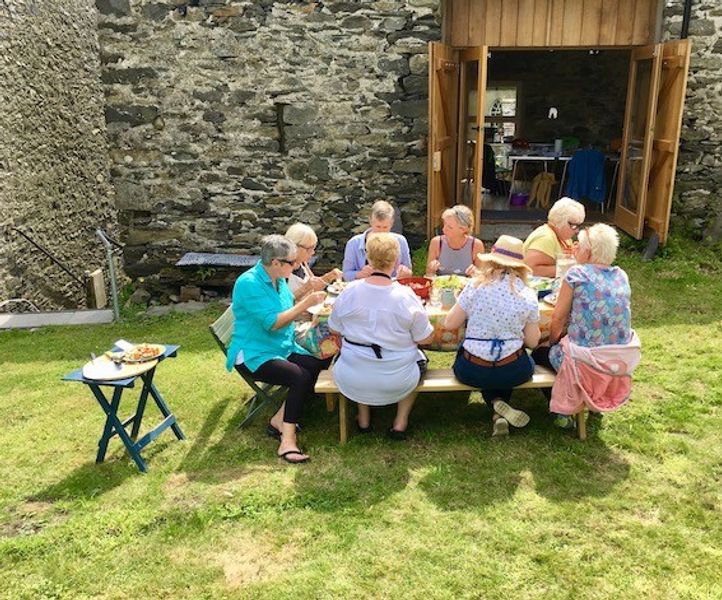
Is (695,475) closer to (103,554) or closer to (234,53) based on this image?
(103,554)

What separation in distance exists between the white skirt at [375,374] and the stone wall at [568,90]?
10810 mm

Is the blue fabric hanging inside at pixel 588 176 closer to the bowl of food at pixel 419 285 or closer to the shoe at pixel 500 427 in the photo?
the bowl of food at pixel 419 285

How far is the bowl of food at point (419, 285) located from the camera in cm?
452

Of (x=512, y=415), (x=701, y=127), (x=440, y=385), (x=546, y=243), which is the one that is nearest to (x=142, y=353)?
(x=440, y=385)

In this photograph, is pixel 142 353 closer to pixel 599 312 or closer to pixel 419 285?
pixel 419 285

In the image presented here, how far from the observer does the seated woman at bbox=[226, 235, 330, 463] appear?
13.4ft

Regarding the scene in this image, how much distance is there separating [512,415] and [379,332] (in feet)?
3.35

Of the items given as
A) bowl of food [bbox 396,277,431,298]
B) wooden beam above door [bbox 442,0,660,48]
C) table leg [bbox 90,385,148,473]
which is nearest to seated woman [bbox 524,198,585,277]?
bowl of food [bbox 396,277,431,298]

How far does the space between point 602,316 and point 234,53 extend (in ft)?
18.2

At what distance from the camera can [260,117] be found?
Result: 786cm

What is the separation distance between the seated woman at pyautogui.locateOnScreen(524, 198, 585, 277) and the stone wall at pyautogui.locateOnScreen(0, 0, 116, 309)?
8.04m

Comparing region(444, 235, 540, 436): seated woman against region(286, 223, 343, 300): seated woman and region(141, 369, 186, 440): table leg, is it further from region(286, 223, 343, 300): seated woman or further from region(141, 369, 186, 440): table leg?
region(141, 369, 186, 440): table leg

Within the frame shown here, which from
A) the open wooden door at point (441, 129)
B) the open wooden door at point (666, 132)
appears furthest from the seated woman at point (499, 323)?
the open wooden door at point (666, 132)

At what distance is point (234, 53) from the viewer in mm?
7660
